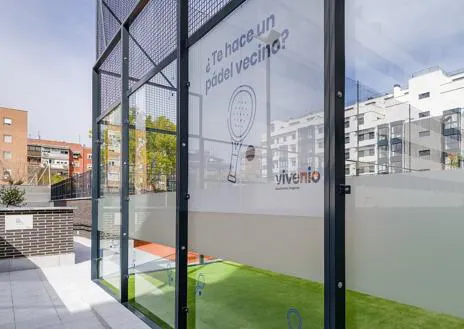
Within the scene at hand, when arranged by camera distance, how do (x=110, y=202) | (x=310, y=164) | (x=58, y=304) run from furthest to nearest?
1. (x=110, y=202)
2. (x=58, y=304)
3. (x=310, y=164)

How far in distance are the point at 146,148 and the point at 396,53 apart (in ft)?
9.25

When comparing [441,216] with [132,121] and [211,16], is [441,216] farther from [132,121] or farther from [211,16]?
[132,121]

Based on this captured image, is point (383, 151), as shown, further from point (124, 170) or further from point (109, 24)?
point (109, 24)

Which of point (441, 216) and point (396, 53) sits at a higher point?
point (396, 53)

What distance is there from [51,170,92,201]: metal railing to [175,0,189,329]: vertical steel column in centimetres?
639

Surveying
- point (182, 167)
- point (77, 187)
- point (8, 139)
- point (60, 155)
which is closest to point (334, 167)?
point (182, 167)

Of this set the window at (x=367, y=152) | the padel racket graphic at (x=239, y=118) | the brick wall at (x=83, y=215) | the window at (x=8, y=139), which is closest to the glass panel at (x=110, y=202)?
the padel racket graphic at (x=239, y=118)

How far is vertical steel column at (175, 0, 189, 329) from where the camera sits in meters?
2.65

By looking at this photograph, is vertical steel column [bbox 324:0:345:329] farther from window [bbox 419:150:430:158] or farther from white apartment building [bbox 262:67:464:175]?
window [bbox 419:150:430:158]

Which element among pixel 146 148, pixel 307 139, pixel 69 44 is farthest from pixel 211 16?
pixel 69 44

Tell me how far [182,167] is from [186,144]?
7.0 inches

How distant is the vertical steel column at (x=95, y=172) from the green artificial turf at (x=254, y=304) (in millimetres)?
1495

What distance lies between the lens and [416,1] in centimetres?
131

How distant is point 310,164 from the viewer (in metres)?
1.58
